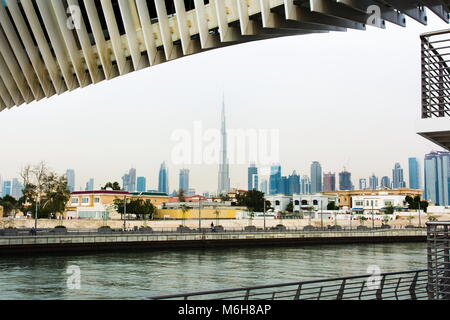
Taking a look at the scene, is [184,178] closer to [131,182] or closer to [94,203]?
[131,182]

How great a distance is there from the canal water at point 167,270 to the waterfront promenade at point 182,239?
2.46 meters

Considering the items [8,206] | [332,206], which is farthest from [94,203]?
[332,206]

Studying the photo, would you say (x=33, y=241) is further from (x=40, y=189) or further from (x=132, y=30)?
(x=132, y=30)

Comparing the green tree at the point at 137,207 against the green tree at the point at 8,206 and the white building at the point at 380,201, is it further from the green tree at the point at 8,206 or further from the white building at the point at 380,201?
the white building at the point at 380,201

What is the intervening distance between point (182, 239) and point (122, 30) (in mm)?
52974

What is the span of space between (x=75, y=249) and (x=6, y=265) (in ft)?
37.1

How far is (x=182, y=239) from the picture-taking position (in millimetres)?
61750

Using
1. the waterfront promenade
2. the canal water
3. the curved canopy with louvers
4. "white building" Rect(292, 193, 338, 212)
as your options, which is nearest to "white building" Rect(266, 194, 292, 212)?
"white building" Rect(292, 193, 338, 212)

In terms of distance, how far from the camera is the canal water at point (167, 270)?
30.7 meters

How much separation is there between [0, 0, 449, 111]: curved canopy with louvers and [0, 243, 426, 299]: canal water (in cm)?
1990

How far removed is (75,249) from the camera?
52375 mm

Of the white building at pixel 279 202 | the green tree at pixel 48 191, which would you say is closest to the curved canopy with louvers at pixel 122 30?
the green tree at pixel 48 191

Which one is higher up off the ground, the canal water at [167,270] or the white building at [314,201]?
the white building at [314,201]
